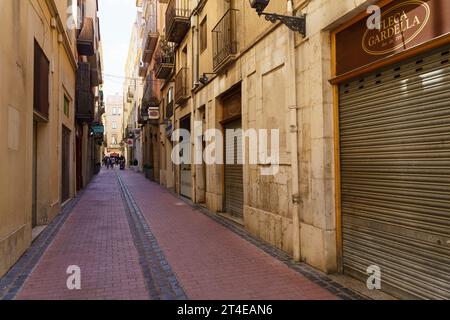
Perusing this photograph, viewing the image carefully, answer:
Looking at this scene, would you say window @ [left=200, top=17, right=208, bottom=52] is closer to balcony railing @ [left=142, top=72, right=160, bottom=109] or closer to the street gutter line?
the street gutter line

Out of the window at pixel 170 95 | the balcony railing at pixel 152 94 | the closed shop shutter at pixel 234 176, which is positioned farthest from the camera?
the balcony railing at pixel 152 94

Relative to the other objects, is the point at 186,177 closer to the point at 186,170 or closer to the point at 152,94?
the point at 186,170

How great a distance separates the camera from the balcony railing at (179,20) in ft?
50.0

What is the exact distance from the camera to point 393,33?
4.46 m

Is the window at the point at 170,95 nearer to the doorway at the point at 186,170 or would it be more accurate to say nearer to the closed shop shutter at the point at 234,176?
the doorway at the point at 186,170

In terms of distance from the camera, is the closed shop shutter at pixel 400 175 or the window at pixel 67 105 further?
the window at pixel 67 105

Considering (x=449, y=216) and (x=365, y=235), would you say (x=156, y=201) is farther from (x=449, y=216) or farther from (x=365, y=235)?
(x=449, y=216)

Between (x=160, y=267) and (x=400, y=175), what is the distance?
12.1 ft

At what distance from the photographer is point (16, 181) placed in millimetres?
6203

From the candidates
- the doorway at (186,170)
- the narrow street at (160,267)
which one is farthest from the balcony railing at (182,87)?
the narrow street at (160,267)

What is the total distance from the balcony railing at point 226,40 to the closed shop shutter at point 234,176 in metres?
1.65

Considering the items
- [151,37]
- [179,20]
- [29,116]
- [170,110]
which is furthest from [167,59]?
[29,116]

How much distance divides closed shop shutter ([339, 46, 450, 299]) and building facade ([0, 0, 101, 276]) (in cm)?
502

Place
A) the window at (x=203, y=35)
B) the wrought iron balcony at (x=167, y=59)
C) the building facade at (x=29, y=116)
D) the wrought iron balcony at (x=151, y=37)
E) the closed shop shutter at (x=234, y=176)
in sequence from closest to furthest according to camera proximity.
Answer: the building facade at (x=29, y=116) → the closed shop shutter at (x=234, y=176) → the window at (x=203, y=35) → the wrought iron balcony at (x=167, y=59) → the wrought iron balcony at (x=151, y=37)
